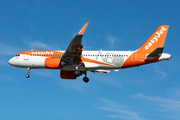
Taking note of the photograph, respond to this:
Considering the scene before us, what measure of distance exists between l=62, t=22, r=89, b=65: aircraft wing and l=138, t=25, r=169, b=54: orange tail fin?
30.1ft

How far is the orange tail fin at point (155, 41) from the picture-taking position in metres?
37.7

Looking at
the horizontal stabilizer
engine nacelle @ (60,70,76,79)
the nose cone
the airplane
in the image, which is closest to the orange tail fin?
the airplane

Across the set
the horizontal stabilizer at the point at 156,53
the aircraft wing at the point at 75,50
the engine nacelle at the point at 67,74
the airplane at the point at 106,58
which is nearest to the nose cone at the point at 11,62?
the airplane at the point at 106,58

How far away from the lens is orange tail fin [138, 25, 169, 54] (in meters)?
37.7

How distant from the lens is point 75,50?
1405 inches

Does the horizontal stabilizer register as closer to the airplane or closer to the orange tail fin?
the airplane

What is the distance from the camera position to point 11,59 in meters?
41.7

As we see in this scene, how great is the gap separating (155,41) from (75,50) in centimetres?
1205

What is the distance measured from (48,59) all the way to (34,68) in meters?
3.96

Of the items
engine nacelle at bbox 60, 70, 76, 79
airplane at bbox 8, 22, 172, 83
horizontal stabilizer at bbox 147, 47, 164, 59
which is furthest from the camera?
engine nacelle at bbox 60, 70, 76, 79

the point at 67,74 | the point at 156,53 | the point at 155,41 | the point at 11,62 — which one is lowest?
the point at 67,74

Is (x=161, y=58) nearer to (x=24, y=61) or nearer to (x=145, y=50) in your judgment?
(x=145, y=50)

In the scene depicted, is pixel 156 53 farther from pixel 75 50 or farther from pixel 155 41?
pixel 75 50

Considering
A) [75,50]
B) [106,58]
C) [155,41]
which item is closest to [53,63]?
[75,50]
